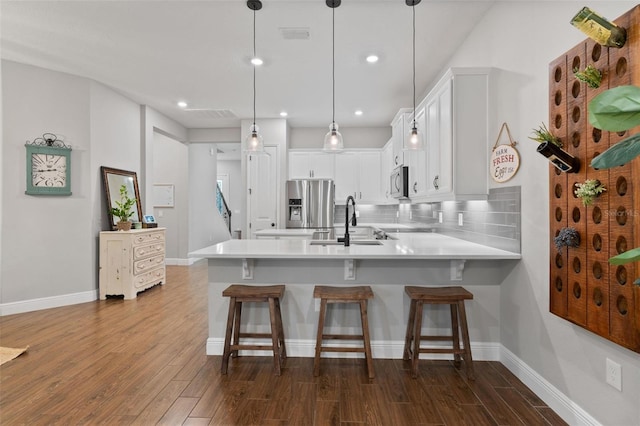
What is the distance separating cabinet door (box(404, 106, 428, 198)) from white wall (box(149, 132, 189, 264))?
4.97m

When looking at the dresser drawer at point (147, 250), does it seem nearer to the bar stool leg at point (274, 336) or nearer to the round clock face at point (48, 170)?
the round clock face at point (48, 170)

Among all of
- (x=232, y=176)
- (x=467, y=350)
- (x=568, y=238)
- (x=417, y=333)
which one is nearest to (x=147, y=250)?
(x=417, y=333)

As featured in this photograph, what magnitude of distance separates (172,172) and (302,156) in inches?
116

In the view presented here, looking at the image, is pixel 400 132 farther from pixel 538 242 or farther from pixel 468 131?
pixel 538 242

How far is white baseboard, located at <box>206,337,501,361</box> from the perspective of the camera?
8.31 ft

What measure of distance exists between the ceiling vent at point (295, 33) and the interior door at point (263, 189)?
2.85m

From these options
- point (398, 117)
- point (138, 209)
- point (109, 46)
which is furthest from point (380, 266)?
point (138, 209)

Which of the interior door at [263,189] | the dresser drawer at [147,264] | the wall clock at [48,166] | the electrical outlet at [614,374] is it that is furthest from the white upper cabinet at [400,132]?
the wall clock at [48,166]

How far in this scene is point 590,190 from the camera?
1540 millimetres

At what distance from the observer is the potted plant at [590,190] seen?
1.52 metres

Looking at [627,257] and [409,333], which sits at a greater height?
[627,257]

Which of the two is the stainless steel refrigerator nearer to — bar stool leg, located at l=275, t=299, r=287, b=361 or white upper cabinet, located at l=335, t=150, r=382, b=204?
white upper cabinet, located at l=335, t=150, r=382, b=204

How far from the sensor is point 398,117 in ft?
13.8

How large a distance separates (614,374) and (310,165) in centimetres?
501
